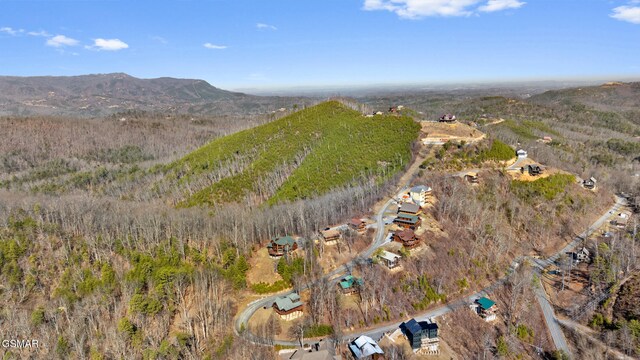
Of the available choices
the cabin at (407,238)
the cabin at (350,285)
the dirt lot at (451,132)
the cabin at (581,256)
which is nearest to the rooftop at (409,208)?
the cabin at (407,238)

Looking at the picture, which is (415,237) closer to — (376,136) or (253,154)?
(376,136)

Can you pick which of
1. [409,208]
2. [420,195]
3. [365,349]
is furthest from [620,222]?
[365,349]

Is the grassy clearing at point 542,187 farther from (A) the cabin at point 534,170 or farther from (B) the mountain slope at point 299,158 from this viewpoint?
(B) the mountain slope at point 299,158

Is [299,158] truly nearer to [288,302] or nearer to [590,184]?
[288,302]

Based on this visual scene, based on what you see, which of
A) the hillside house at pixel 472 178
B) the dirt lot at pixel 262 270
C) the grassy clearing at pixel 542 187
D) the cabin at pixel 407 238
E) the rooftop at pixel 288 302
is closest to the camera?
the rooftop at pixel 288 302

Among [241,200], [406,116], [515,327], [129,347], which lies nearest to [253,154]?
[241,200]

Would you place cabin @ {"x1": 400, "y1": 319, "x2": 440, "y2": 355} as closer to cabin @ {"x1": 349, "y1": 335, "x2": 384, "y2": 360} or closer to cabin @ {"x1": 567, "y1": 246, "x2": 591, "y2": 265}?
cabin @ {"x1": 349, "y1": 335, "x2": 384, "y2": 360}
